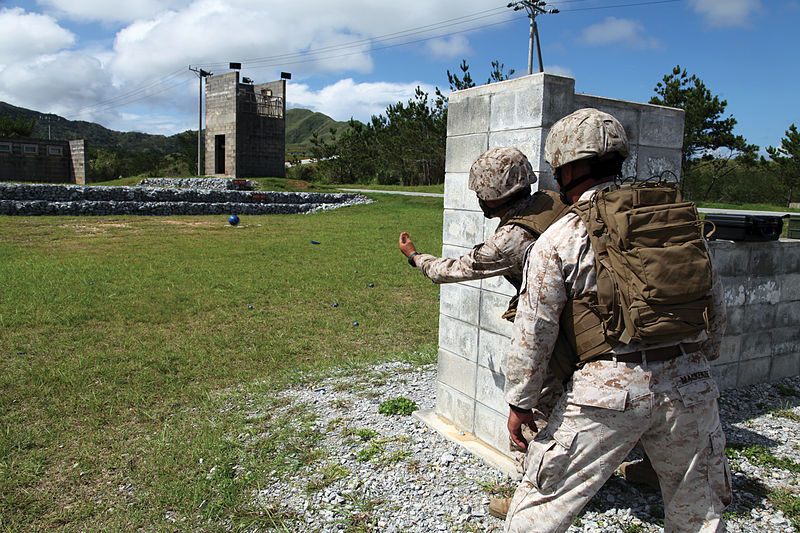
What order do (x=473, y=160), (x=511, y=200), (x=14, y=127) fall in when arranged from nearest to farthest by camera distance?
(x=511, y=200), (x=473, y=160), (x=14, y=127)

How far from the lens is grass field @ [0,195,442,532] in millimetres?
3375

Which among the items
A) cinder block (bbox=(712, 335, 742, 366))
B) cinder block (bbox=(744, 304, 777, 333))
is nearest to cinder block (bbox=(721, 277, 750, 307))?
cinder block (bbox=(744, 304, 777, 333))

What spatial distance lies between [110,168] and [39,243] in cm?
3350

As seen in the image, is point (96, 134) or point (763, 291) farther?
point (96, 134)

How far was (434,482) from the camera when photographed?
3314 millimetres

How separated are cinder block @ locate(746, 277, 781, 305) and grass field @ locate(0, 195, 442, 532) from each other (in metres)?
3.07

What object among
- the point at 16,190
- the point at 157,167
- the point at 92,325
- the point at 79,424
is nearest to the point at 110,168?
the point at 157,167

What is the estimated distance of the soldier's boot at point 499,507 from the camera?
9.63 feet

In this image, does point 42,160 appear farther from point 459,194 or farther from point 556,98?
point 556,98

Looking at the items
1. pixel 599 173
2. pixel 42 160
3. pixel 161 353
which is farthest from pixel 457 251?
pixel 42 160

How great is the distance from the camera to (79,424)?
430 centimetres

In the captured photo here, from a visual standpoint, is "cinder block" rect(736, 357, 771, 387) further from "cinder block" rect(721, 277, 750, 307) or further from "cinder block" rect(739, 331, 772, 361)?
"cinder block" rect(721, 277, 750, 307)

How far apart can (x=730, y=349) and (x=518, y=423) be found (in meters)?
3.44

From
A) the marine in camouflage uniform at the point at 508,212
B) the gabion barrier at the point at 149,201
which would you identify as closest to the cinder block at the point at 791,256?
the marine in camouflage uniform at the point at 508,212
